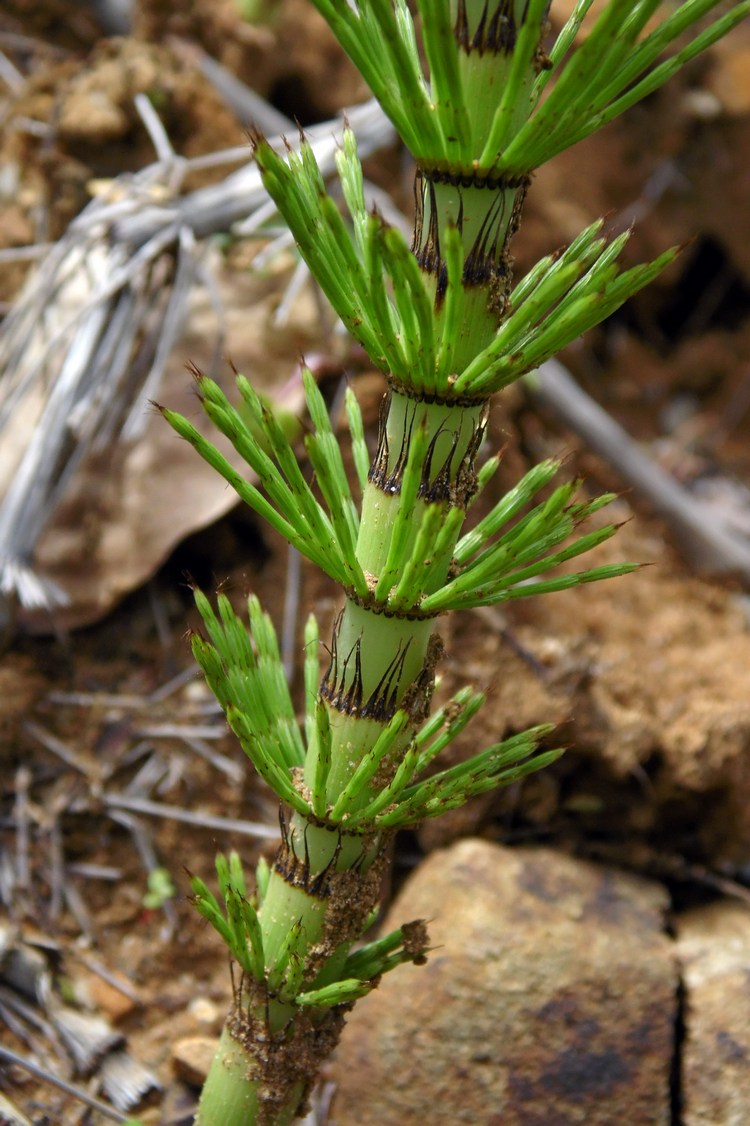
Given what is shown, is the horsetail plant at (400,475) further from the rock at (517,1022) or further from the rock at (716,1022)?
the rock at (716,1022)

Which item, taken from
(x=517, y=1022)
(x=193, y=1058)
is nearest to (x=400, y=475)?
(x=517, y=1022)

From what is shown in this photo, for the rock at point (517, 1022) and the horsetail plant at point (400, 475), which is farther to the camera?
the rock at point (517, 1022)

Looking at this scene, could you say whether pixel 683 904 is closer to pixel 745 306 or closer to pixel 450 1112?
pixel 450 1112

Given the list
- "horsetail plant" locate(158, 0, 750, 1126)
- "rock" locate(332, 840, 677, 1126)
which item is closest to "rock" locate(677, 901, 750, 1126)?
"rock" locate(332, 840, 677, 1126)

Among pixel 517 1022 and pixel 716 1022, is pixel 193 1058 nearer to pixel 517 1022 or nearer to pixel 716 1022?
pixel 517 1022

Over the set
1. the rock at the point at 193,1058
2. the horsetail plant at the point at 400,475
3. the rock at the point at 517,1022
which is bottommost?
the rock at the point at 193,1058

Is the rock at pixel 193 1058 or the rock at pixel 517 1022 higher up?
the rock at pixel 517 1022

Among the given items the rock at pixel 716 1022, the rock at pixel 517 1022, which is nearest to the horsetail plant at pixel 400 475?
the rock at pixel 517 1022
